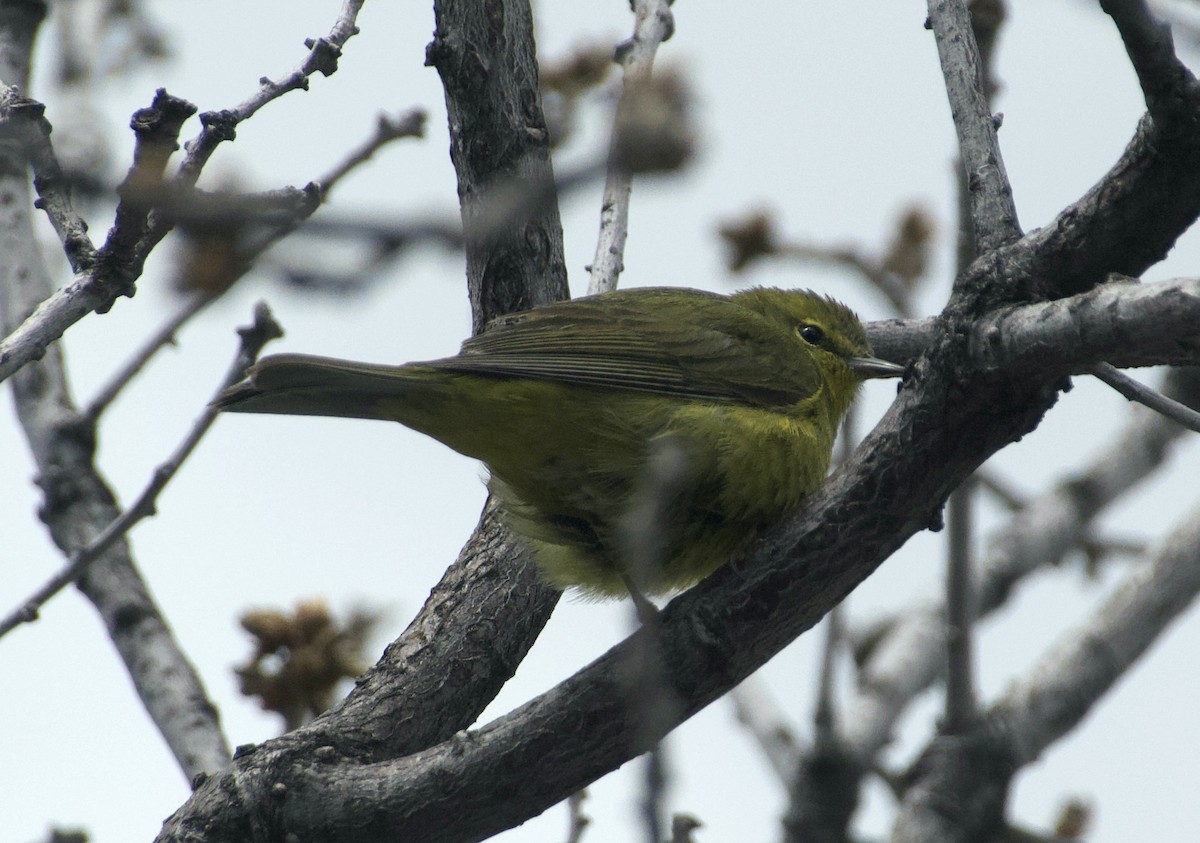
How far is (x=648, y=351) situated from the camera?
457 centimetres

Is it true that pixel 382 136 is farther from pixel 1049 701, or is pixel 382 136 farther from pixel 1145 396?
pixel 1049 701

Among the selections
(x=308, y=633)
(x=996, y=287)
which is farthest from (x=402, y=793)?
(x=996, y=287)

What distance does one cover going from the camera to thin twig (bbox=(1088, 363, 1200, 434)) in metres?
2.97

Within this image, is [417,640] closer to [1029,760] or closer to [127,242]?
[127,242]

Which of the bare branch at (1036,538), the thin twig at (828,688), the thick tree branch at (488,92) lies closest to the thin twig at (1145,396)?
the thin twig at (828,688)

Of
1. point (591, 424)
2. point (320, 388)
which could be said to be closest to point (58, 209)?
point (320, 388)

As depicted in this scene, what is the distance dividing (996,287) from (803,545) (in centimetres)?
80

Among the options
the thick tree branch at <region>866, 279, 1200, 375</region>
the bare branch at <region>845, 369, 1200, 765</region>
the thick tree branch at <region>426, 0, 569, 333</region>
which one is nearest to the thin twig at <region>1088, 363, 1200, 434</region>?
the thick tree branch at <region>866, 279, 1200, 375</region>

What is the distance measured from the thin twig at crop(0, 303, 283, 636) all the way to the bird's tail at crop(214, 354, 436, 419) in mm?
123

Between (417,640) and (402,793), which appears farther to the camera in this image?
(417,640)

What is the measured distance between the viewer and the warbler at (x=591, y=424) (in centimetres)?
396

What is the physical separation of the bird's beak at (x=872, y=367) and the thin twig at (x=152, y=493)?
7.58 ft

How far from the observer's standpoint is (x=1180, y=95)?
2.56m

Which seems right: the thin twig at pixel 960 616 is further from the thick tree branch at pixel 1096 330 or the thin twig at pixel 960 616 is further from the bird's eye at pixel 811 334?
the bird's eye at pixel 811 334
